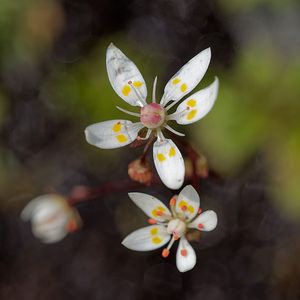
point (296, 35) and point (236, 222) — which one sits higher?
point (296, 35)

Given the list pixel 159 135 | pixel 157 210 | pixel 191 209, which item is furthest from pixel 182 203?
pixel 159 135

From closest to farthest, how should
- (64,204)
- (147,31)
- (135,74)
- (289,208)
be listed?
1. (135,74)
2. (64,204)
3. (289,208)
4. (147,31)

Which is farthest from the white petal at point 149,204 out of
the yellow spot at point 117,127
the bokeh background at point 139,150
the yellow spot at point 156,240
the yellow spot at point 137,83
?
the bokeh background at point 139,150

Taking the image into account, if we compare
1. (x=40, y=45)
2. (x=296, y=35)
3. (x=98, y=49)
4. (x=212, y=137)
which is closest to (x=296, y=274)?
(x=212, y=137)

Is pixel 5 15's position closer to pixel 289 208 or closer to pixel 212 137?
pixel 212 137

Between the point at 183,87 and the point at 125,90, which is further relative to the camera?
the point at 125,90

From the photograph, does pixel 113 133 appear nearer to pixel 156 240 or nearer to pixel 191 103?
pixel 191 103

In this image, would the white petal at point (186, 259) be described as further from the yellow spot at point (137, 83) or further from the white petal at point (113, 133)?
the yellow spot at point (137, 83)
